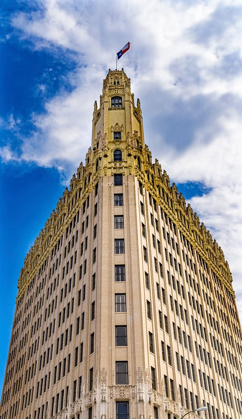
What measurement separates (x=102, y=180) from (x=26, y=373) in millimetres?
38374

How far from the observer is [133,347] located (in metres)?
47.8

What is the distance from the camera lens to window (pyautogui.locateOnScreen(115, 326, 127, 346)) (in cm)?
4859

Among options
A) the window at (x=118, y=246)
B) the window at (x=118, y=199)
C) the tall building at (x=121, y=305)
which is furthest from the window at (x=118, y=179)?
the window at (x=118, y=246)

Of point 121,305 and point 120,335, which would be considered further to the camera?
point 121,305

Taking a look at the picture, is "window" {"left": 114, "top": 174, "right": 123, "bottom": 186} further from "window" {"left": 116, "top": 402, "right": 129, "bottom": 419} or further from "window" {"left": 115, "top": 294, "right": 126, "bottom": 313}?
"window" {"left": 116, "top": 402, "right": 129, "bottom": 419}

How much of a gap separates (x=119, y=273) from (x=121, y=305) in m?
4.51

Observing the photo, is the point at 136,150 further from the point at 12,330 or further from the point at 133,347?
the point at 12,330

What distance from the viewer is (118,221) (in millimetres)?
59312

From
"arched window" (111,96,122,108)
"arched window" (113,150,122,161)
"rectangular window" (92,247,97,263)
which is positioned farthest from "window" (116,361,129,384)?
"arched window" (111,96,122,108)

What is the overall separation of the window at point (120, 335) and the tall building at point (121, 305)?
0.12 m

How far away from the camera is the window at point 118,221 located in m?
58.8

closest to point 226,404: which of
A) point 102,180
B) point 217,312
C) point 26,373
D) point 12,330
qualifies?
point 217,312

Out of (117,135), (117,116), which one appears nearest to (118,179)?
(117,135)

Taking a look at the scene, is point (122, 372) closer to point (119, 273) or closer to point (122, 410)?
point (122, 410)
